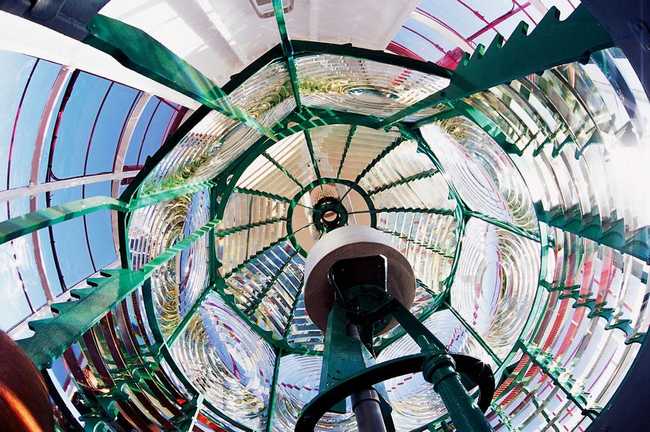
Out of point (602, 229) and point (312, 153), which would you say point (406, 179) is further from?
point (602, 229)

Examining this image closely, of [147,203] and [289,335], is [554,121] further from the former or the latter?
[289,335]

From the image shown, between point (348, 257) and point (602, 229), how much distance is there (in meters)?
1.26

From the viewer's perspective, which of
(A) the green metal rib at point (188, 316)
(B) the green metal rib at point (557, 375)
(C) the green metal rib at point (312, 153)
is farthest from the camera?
(C) the green metal rib at point (312, 153)

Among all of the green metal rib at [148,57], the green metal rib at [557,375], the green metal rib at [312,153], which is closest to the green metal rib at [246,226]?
the green metal rib at [312,153]

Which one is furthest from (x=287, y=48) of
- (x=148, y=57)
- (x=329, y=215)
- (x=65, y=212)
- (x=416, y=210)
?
(x=416, y=210)

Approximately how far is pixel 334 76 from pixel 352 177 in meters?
1.69

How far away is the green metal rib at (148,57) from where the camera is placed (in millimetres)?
1520

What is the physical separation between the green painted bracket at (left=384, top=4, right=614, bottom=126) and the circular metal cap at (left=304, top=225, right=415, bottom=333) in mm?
888

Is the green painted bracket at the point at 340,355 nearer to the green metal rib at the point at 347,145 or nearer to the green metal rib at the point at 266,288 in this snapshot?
the green metal rib at the point at 266,288

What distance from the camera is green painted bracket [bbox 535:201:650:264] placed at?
68.0 inches

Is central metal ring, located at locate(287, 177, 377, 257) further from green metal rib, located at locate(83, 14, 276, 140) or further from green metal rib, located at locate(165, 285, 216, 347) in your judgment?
green metal rib, located at locate(83, 14, 276, 140)

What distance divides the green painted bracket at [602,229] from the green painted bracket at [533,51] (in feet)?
1.94

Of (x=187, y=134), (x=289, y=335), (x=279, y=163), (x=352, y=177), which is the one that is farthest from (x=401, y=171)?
(x=187, y=134)

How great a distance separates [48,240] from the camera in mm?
3789
